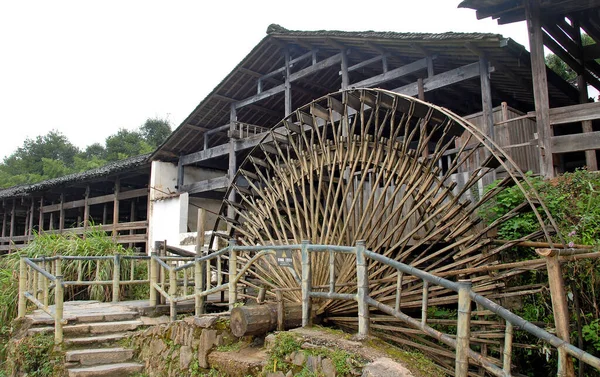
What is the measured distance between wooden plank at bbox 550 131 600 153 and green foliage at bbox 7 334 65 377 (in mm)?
7922

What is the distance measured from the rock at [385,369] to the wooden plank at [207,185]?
10230 millimetres

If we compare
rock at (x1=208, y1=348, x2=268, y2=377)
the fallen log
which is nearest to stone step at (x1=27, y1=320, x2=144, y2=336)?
rock at (x1=208, y1=348, x2=268, y2=377)

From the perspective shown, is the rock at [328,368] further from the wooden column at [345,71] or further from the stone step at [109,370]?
the wooden column at [345,71]

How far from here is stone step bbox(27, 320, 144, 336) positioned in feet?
24.8

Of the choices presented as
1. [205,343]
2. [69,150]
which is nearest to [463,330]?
[205,343]

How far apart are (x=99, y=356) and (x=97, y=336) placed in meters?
0.58

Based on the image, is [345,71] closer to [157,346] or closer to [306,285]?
[306,285]

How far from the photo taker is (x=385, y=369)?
4.22 metres

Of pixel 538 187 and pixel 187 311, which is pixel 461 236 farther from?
pixel 187 311

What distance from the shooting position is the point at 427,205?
23.8 feet

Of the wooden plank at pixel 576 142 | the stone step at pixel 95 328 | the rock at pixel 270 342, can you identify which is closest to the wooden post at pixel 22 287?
the stone step at pixel 95 328

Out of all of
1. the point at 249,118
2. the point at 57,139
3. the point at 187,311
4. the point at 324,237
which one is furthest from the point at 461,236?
the point at 57,139

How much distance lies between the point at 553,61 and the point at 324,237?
1458 cm

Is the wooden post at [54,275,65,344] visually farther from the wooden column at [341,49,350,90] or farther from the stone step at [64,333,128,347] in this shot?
the wooden column at [341,49,350,90]
